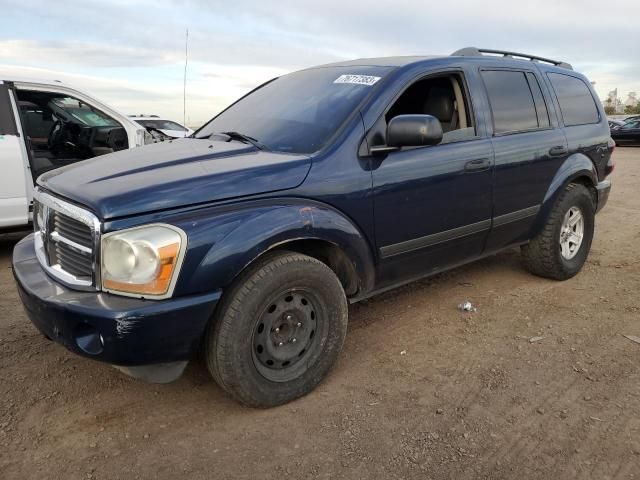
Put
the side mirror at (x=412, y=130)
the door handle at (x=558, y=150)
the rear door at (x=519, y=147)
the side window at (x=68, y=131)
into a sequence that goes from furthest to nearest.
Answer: the side window at (x=68, y=131) < the door handle at (x=558, y=150) < the rear door at (x=519, y=147) < the side mirror at (x=412, y=130)

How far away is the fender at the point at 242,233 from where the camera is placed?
240 cm

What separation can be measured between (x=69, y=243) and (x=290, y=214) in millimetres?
1055

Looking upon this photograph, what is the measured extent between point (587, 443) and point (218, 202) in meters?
2.04

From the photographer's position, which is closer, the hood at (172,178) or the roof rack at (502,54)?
the hood at (172,178)

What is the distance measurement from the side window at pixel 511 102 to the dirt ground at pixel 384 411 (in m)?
1.39

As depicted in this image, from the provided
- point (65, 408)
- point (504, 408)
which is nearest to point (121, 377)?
point (65, 408)

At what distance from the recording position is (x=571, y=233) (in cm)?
475

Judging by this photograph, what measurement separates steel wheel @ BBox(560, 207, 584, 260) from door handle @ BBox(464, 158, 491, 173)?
1302 millimetres

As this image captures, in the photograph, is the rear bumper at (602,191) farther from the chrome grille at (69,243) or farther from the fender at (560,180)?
the chrome grille at (69,243)

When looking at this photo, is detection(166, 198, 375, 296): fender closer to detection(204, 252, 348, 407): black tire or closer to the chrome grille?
detection(204, 252, 348, 407): black tire

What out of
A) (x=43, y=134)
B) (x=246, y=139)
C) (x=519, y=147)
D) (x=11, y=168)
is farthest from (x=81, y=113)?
(x=519, y=147)

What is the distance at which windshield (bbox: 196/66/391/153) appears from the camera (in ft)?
10.4

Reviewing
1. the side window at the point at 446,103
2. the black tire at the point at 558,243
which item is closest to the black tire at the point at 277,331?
the side window at the point at 446,103

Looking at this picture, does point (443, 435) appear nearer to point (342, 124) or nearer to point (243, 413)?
A: point (243, 413)
